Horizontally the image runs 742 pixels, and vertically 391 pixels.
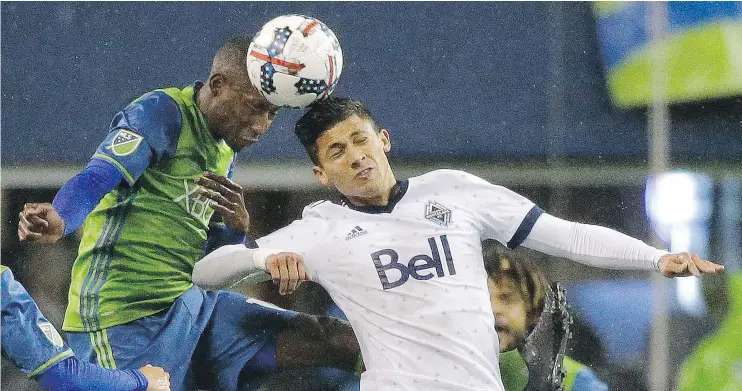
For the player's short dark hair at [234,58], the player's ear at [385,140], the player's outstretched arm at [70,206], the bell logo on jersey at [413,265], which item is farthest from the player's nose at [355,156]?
the player's outstretched arm at [70,206]

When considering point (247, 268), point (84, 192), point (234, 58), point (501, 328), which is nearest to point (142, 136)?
point (84, 192)

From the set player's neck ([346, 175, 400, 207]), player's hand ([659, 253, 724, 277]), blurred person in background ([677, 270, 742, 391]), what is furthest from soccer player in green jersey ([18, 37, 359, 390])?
blurred person in background ([677, 270, 742, 391])

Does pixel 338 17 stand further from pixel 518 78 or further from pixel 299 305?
pixel 299 305

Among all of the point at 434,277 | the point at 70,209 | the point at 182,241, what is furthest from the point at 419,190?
the point at 70,209

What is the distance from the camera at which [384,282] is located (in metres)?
2.39

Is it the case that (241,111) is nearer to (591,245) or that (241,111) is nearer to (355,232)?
(355,232)

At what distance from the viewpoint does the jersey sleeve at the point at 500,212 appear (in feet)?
8.15

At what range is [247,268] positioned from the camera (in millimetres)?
2371

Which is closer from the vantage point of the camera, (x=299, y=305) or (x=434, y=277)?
(x=434, y=277)

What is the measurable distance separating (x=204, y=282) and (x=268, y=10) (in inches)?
32.6

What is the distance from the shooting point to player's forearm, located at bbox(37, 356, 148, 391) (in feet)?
8.04

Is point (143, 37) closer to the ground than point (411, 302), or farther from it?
farther from it

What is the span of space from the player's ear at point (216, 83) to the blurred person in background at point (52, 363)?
0.75m

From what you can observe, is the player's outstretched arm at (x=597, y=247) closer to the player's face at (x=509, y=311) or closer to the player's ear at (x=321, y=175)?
the player's face at (x=509, y=311)
